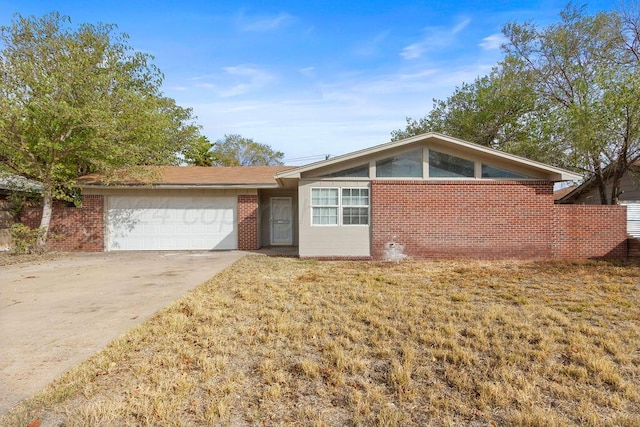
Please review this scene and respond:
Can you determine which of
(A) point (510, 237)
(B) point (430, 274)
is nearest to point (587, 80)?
(A) point (510, 237)

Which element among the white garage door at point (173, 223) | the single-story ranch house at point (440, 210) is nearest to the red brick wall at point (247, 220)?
the white garage door at point (173, 223)

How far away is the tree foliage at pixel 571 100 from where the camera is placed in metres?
11.3

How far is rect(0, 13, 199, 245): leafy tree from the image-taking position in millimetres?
10328

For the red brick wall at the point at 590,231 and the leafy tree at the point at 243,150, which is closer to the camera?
the red brick wall at the point at 590,231

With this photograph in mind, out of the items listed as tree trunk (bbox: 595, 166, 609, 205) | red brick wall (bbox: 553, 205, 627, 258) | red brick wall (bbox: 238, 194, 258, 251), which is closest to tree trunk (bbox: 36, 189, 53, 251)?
red brick wall (bbox: 238, 194, 258, 251)

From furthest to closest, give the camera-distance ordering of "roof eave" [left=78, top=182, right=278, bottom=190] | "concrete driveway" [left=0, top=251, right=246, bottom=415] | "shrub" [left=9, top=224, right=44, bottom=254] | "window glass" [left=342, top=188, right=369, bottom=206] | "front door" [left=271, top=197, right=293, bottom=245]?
"front door" [left=271, top=197, right=293, bottom=245] < "roof eave" [left=78, top=182, right=278, bottom=190] < "shrub" [left=9, top=224, right=44, bottom=254] < "window glass" [left=342, top=188, right=369, bottom=206] < "concrete driveway" [left=0, top=251, right=246, bottom=415]

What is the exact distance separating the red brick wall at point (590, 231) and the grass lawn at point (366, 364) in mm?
4565

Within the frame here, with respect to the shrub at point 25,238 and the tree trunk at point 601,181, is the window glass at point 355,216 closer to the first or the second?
the tree trunk at point 601,181

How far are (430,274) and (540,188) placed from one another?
16.2ft

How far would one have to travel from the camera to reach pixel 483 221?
10.4 meters

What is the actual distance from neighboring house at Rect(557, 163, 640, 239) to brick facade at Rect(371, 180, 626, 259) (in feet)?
2.48

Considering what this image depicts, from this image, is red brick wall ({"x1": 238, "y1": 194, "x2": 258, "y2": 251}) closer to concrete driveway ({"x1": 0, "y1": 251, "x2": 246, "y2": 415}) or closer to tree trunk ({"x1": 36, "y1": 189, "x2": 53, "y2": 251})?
concrete driveway ({"x1": 0, "y1": 251, "x2": 246, "y2": 415})

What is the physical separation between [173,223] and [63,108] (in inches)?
190

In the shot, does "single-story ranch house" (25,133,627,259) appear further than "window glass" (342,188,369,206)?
No
